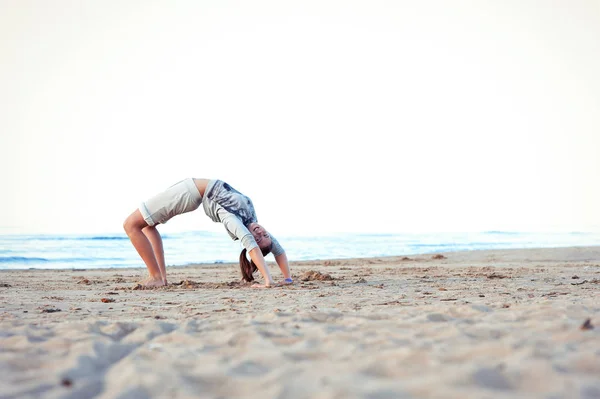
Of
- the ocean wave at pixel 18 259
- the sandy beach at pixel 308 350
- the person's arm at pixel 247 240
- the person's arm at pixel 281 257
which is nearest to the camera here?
the sandy beach at pixel 308 350

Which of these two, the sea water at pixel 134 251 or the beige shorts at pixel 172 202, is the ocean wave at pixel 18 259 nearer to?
the sea water at pixel 134 251

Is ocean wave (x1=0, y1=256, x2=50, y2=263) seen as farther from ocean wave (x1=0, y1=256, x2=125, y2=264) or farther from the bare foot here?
the bare foot

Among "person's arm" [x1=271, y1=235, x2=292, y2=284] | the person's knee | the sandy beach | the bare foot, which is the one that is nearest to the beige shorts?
the person's knee

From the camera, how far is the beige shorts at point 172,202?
20.5 feet

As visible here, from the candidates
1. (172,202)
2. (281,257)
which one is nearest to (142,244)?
(172,202)

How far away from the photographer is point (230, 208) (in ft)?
20.3

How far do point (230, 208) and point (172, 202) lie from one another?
0.64 metres

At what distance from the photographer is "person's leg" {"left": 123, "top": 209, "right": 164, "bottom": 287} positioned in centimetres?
634

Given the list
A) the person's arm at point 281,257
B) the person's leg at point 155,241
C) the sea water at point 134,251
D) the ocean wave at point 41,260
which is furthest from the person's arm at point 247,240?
the ocean wave at point 41,260

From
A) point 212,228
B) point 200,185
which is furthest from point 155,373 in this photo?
point 212,228

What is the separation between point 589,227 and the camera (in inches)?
1292

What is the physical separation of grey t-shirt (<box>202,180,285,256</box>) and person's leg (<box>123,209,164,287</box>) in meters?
0.74

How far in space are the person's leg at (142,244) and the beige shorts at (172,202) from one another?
13cm

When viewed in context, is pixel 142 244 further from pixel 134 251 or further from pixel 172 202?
pixel 134 251
